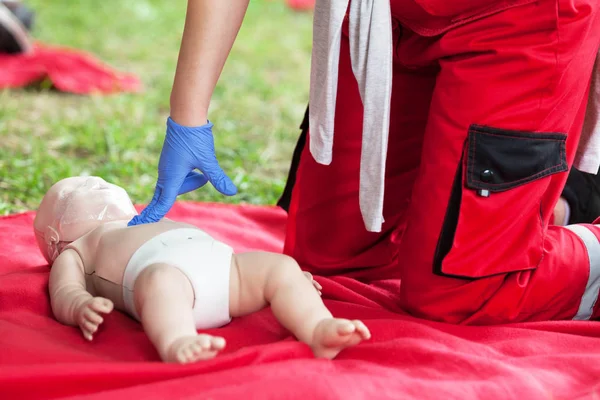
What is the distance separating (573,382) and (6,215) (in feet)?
4.93

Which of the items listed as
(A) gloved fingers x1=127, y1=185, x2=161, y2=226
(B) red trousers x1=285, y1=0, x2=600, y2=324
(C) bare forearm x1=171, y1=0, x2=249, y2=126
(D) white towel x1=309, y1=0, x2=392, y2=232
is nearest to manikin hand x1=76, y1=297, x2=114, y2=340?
(A) gloved fingers x1=127, y1=185, x2=161, y2=226

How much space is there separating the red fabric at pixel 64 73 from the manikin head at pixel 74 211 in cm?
206

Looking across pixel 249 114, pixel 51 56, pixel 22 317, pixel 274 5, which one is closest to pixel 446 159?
pixel 22 317

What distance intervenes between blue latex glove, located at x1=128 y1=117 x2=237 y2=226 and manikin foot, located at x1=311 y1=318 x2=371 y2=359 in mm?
420

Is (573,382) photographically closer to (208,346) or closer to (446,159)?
(446,159)

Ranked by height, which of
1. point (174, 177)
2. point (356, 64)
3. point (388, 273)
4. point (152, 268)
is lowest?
point (388, 273)

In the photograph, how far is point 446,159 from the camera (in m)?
1.61

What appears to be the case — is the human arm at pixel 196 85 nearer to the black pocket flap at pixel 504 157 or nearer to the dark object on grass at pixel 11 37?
the black pocket flap at pixel 504 157

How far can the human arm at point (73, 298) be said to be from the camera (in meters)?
1.44

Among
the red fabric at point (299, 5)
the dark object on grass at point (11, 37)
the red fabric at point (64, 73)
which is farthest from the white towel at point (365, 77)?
the red fabric at point (299, 5)

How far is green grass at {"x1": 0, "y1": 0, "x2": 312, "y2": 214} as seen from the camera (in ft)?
9.09

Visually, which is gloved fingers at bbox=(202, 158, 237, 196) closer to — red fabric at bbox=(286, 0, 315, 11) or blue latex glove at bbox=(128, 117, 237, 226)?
blue latex glove at bbox=(128, 117, 237, 226)

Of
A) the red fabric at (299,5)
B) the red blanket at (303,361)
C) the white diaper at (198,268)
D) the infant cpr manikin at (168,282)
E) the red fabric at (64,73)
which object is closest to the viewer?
the red blanket at (303,361)

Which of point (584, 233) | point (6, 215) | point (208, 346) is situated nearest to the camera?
point (208, 346)
